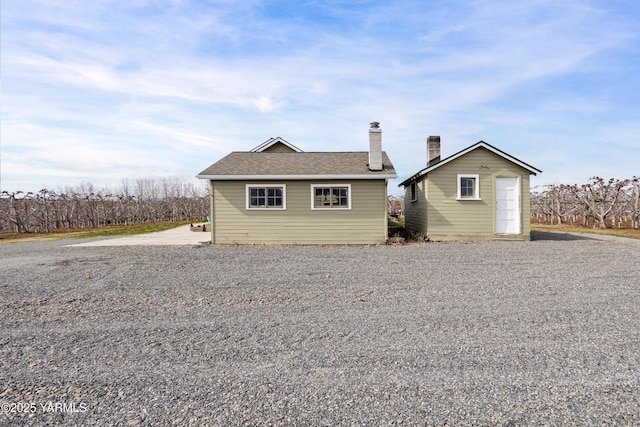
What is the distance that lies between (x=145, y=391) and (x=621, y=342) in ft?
16.2

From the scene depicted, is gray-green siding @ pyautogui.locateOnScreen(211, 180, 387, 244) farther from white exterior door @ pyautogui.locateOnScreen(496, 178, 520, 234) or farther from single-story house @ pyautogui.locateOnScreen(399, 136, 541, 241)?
white exterior door @ pyautogui.locateOnScreen(496, 178, 520, 234)

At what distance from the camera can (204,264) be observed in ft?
30.4

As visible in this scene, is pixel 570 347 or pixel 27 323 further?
pixel 27 323

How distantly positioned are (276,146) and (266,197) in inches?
292

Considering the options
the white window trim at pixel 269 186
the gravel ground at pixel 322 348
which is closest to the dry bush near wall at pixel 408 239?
the white window trim at pixel 269 186

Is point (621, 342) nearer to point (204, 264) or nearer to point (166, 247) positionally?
point (204, 264)

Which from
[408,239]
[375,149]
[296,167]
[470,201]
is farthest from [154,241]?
[470,201]

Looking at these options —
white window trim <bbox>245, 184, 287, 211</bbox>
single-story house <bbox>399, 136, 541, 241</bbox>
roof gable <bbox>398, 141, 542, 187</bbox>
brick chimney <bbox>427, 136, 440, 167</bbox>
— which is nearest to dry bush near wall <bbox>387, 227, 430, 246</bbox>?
single-story house <bbox>399, 136, 541, 241</bbox>

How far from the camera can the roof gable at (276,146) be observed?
65.3ft

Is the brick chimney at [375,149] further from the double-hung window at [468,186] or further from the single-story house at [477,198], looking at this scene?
the double-hung window at [468,186]

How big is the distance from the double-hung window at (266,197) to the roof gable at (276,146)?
6.64 meters

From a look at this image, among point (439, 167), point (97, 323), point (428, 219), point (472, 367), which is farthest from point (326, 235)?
point (472, 367)

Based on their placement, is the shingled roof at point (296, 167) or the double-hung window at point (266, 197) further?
the double-hung window at point (266, 197)

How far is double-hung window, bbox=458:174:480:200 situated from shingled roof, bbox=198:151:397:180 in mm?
2756
